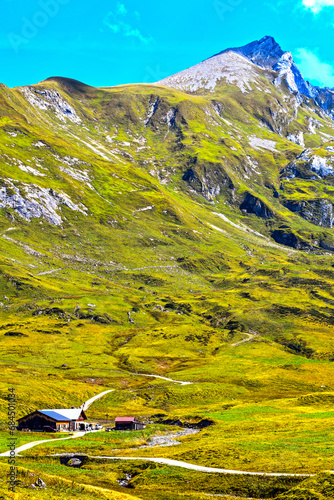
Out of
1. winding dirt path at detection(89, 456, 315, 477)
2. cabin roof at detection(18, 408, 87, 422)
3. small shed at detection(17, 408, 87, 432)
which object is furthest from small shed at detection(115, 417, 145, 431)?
winding dirt path at detection(89, 456, 315, 477)

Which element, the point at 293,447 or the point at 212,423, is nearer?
the point at 293,447

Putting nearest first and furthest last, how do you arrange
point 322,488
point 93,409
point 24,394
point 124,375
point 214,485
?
point 322,488 → point 214,485 → point 24,394 → point 93,409 → point 124,375

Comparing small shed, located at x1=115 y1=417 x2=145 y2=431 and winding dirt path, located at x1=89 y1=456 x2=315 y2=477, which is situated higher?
winding dirt path, located at x1=89 y1=456 x2=315 y2=477

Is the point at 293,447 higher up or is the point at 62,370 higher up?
the point at 293,447

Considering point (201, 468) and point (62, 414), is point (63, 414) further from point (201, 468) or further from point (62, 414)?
point (201, 468)

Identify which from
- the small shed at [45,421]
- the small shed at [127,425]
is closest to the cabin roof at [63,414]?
the small shed at [45,421]

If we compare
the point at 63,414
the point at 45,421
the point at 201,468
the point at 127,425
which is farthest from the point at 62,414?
the point at 201,468

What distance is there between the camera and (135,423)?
9662 centimetres

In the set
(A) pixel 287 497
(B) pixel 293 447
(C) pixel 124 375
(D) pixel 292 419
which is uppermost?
(A) pixel 287 497

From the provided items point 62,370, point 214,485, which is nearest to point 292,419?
point 214,485

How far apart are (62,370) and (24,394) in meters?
66.1

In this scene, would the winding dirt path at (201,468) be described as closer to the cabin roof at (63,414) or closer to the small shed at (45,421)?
the small shed at (45,421)

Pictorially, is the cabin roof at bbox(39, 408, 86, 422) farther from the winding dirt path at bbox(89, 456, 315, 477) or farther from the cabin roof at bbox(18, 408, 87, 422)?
the winding dirt path at bbox(89, 456, 315, 477)

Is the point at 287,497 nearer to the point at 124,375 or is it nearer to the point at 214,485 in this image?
the point at 214,485
